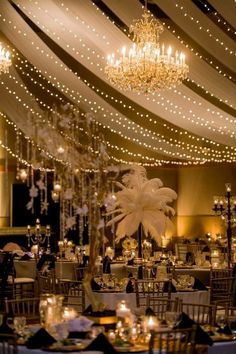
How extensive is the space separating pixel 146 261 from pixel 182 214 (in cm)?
951

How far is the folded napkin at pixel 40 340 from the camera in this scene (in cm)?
571

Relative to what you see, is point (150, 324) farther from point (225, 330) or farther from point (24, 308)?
point (24, 308)

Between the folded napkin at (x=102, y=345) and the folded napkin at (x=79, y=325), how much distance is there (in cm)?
46

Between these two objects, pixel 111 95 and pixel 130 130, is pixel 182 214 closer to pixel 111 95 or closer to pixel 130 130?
pixel 111 95

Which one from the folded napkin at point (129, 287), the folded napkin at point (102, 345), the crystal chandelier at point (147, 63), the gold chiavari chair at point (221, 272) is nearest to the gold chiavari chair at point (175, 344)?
the folded napkin at point (102, 345)

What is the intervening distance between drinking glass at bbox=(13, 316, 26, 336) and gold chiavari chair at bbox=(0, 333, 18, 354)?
148mm

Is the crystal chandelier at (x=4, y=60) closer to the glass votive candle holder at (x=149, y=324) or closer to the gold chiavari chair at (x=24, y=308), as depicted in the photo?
the gold chiavari chair at (x=24, y=308)

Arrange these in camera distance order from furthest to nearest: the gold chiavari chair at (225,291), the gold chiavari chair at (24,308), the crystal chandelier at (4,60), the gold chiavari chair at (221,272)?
the crystal chandelier at (4,60)
the gold chiavari chair at (221,272)
the gold chiavari chair at (225,291)
the gold chiavari chair at (24,308)

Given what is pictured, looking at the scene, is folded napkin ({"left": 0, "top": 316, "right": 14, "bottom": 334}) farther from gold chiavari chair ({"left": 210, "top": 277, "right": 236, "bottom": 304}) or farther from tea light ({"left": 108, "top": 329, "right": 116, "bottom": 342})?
gold chiavari chair ({"left": 210, "top": 277, "right": 236, "bottom": 304})

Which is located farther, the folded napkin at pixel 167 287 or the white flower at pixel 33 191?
the folded napkin at pixel 167 287

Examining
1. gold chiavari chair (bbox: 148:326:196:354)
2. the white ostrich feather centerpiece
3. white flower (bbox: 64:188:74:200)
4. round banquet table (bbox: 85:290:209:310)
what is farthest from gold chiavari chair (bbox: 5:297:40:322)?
the white ostrich feather centerpiece

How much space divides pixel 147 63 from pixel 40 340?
6.56m

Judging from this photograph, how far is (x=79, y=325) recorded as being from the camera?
599cm

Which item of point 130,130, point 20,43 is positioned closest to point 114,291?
point 20,43
